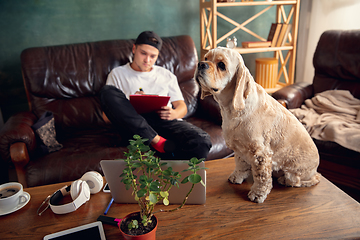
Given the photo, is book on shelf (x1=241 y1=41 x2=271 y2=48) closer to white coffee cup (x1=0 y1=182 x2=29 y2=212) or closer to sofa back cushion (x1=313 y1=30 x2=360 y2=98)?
sofa back cushion (x1=313 y1=30 x2=360 y2=98)

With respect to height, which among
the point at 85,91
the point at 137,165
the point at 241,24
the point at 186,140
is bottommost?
the point at 186,140

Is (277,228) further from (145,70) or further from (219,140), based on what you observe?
(145,70)

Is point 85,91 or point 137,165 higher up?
point 137,165

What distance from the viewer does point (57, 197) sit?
112 cm

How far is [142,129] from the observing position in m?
1.69

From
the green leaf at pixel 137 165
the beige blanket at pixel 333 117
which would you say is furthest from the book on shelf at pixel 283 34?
the green leaf at pixel 137 165

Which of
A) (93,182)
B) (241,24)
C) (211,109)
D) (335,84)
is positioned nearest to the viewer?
(93,182)

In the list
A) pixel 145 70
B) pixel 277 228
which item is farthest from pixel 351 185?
pixel 145 70

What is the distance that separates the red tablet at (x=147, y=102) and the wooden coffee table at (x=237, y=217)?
71 centimetres

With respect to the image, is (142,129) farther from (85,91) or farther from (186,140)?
(85,91)

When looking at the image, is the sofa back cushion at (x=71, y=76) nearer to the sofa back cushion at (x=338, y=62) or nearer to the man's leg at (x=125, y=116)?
the man's leg at (x=125, y=116)

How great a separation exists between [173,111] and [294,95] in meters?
1.12

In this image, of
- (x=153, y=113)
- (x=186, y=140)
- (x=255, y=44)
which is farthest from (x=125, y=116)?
(x=255, y=44)

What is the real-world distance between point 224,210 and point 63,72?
1.84 meters
